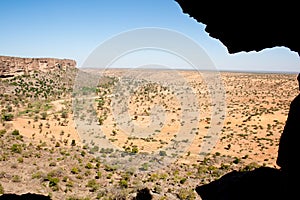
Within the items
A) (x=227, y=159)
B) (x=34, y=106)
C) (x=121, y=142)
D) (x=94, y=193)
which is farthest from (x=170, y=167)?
(x=34, y=106)

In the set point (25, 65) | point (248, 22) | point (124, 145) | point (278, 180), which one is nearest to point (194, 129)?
point (124, 145)

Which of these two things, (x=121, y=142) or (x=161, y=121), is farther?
(x=161, y=121)

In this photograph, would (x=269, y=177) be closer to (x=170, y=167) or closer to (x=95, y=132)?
(x=170, y=167)

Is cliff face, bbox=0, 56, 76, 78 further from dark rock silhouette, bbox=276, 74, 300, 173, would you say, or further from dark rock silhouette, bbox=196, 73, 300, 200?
dark rock silhouette, bbox=276, 74, 300, 173

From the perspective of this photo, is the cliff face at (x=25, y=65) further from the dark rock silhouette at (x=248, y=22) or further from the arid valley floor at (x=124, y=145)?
the dark rock silhouette at (x=248, y=22)

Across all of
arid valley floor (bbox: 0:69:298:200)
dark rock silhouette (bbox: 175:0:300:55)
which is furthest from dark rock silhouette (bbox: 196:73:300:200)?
arid valley floor (bbox: 0:69:298:200)
